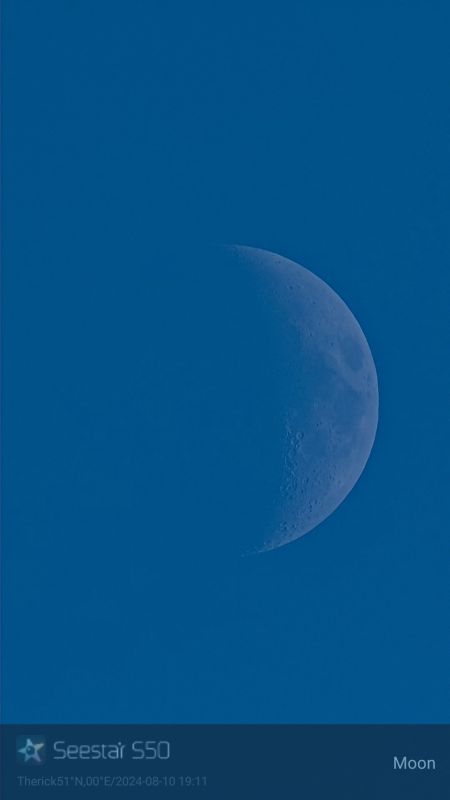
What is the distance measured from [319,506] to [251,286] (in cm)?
114

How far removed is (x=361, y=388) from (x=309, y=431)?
354 mm

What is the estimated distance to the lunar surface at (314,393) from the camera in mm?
4430

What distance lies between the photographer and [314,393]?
4.44m

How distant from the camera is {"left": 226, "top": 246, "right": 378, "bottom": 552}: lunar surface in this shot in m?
4.43

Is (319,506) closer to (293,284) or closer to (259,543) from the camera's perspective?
→ (259,543)

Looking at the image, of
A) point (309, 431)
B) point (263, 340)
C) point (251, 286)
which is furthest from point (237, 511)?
point (251, 286)

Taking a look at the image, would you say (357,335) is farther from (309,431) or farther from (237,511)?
(237,511)

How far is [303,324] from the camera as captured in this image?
177 inches

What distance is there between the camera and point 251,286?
457cm

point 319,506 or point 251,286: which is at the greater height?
point 251,286
